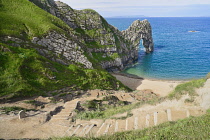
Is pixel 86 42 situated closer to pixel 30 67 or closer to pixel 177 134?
pixel 30 67

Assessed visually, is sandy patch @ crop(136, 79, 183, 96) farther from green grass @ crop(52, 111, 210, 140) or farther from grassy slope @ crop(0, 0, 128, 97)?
green grass @ crop(52, 111, 210, 140)

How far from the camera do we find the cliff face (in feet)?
123

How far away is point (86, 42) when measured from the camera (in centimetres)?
5522

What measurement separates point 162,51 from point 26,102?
74717mm

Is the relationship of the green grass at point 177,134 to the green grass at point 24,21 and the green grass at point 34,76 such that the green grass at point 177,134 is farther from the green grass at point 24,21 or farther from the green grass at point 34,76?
the green grass at point 24,21

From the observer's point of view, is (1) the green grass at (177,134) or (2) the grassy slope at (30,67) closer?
(1) the green grass at (177,134)

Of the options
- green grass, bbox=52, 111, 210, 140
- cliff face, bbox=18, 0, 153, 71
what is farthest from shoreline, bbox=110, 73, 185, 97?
green grass, bbox=52, 111, 210, 140

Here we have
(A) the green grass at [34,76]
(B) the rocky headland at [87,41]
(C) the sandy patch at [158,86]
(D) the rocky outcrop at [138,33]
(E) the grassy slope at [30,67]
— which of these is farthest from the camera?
(D) the rocky outcrop at [138,33]

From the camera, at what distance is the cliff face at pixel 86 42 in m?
37.5

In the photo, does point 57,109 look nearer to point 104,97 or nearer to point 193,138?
point 104,97

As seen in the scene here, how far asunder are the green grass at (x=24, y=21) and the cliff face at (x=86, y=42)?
78.4 inches

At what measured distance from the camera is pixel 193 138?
32.6 feet

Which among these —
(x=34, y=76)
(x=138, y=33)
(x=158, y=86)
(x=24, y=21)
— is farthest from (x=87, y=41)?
(x=34, y=76)

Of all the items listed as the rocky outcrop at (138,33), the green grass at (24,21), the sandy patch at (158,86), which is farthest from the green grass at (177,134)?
the rocky outcrop at (138,33)
